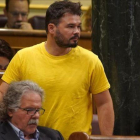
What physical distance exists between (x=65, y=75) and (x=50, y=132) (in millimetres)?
298

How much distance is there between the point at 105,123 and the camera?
293cm

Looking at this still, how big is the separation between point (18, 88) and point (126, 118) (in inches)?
31.6

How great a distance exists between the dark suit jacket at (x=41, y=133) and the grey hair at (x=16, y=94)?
2.3 inches

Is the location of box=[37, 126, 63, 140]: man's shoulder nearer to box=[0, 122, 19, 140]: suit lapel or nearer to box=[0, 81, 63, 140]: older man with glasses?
box=[0, 81, 63, 140]: older man with glasses

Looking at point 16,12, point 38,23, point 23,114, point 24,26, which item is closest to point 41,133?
point 23,114

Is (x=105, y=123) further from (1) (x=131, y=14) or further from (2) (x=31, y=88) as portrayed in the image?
(1) (x=131, y=14)

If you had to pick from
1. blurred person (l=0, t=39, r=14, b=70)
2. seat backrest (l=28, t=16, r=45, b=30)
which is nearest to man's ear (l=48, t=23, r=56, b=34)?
blurred person (l=0, t=39, r=14, b=70)

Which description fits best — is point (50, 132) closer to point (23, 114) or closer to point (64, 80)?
point (23, 114)

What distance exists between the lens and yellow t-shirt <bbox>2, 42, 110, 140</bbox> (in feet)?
9.27

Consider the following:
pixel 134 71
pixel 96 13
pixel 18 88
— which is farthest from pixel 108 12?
pixel 18 88

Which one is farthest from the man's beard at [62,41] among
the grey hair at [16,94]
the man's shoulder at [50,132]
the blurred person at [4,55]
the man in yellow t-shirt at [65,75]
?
the blurred person at [4,55]

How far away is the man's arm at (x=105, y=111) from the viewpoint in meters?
2.92

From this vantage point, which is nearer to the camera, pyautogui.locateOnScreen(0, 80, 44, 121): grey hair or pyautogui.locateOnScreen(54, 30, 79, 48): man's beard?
pyautogui.locateOnScreen(0, 80, 44, 121): grey hair

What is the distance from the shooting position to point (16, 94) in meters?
2.72
